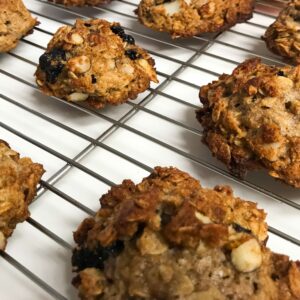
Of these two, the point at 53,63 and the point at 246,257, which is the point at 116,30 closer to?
the point at 53,63

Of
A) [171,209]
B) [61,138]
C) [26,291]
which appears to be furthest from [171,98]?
[26,291]

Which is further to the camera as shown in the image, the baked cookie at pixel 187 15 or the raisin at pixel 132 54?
the baked cookie at pixel 187 15

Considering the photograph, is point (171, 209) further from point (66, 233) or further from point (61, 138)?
point (61, 138)

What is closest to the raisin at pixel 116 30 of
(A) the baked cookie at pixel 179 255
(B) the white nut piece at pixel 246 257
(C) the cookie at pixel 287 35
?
(C) the cookie at pixel 287 35

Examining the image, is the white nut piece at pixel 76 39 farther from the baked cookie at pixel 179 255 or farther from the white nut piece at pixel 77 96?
the baked cookie at pixel 179 255

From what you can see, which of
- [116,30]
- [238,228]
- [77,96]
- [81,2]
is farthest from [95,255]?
[81,2]

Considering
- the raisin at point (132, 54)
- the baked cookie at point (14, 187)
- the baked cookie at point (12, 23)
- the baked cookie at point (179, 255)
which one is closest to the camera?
the baked cookie at point (179, 255)

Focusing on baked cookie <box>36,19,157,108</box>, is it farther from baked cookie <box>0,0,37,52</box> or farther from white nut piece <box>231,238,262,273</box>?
white nut piece <box>231,238,262,273</box>
